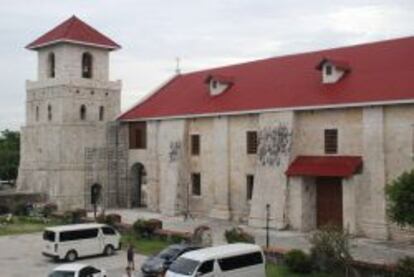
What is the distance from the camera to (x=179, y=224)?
42969mm

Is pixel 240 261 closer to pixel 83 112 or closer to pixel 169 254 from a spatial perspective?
pixel 169 254

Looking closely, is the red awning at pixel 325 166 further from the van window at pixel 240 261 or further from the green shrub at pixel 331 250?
the van window at pixel 240 261

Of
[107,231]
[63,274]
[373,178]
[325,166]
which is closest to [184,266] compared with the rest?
[63,274]

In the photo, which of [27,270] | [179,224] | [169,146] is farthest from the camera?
[169,146]

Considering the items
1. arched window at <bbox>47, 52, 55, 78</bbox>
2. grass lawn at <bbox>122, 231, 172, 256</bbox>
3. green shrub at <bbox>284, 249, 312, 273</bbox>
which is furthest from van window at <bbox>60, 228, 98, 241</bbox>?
arched window at <bbox>47, 52, 55, 78</bbox>

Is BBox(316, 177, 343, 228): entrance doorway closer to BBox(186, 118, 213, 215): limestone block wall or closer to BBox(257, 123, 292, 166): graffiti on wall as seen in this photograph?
BBox(257, 123, 292, 166): graffiti on wall

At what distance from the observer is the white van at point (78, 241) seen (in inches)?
1241

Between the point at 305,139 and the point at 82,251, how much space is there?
49.7 feet

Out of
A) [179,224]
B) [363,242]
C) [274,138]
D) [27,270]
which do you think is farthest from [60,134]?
[363,242]

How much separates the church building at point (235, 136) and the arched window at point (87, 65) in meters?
0.09

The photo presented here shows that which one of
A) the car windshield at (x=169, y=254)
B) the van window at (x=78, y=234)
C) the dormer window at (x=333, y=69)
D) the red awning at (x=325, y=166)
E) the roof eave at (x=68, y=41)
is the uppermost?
the roof eave at (x=68, y=41)

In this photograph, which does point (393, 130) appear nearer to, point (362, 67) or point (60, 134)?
point (362, 67)

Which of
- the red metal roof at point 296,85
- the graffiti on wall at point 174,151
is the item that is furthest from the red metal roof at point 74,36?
the graffiti on wall at point 174,151

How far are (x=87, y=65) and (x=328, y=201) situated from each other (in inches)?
980
